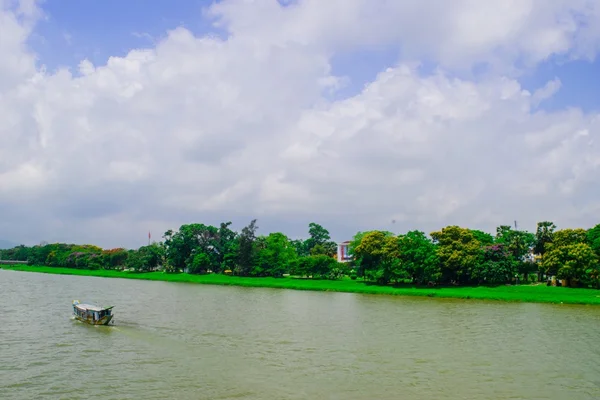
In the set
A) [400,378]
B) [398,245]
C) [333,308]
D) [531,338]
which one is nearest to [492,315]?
[531,338]

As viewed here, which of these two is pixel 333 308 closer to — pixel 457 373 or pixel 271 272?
pixel 457 373

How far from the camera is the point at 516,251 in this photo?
7856cm

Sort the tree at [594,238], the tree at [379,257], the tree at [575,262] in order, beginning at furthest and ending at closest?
the tree at [379,257], the tree at [594,238], the tree at [575,262]

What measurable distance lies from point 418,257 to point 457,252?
5390 mm

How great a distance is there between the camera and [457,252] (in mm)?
68000

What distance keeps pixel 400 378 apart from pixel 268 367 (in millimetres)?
6082

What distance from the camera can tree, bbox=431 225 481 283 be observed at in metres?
67.7

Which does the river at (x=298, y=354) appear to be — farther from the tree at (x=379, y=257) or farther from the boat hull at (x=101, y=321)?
the tree at (x=379, y=257)

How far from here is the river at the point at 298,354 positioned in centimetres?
1962

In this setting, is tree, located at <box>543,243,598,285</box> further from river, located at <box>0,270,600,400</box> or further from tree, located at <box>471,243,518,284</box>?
river, located at <box>0,270,600,400</box>

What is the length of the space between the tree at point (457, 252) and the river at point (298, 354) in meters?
22.7

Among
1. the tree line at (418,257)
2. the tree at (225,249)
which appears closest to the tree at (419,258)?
the tree line at (418,257)

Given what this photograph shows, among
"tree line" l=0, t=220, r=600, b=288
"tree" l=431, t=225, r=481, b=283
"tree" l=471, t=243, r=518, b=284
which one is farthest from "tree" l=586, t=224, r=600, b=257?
"tree" l=431, t=225, r=481, b=283

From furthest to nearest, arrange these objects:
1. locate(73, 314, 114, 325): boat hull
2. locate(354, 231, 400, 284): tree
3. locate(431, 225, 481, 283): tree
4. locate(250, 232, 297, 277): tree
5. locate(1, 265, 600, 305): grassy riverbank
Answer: locate(250, 232, 297, 277): tree
locate(354, 231, 400, 284): tree
locate(431, 225, 481, 283): tree
locate(1, 265, 600, 305): grassy riverbank
locate(73, 314, 114, 325): boat hull
